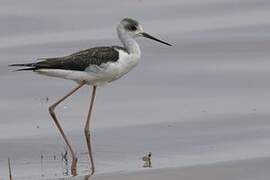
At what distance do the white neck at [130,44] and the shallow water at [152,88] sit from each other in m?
0.91

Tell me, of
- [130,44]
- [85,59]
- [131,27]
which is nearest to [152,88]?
[131,27]

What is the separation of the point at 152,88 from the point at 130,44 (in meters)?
2.25

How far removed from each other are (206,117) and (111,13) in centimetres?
536

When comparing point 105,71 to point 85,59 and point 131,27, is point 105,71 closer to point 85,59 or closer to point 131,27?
point 85,59

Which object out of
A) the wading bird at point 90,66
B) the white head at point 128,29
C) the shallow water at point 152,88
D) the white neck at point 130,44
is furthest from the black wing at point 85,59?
the shallow water at point 152,88

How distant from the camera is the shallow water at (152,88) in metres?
10.6

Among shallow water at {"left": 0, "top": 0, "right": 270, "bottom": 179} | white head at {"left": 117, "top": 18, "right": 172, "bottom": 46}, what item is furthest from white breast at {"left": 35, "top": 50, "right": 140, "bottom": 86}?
shallow water at {"left": 0, "top": 0, "right": 270, "bottom": 179}

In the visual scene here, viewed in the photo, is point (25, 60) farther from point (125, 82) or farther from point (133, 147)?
point (133, 147)

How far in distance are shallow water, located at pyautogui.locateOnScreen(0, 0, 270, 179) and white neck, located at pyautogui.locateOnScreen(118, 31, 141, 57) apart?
91 centimetres

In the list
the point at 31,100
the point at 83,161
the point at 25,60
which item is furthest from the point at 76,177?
the point at 25,60

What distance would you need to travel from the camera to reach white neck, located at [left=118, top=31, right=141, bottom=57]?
10711 mm

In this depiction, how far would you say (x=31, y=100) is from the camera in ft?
40.8

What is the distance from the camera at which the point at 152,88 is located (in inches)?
510

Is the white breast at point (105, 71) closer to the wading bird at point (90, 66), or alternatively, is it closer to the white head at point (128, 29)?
the wading bird at point (90, 66)
